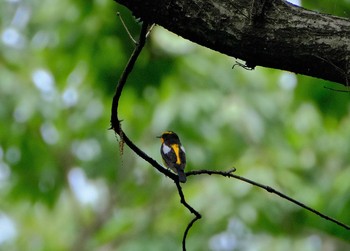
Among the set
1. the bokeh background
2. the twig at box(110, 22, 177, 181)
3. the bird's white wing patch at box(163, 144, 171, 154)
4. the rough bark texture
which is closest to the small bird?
the bird's white wing patch at box(163, 144, 171, 154)

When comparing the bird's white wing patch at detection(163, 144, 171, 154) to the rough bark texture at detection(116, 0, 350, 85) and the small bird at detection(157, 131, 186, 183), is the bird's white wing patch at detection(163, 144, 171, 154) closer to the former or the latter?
the small bird at detection(157, 131, 186, 183)

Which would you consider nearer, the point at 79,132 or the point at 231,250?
the point at 231,250

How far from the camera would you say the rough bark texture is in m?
2.41

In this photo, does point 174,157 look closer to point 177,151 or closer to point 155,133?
point 177,151

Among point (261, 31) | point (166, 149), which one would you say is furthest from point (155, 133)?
point (261, 31)

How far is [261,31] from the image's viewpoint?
7.94ft

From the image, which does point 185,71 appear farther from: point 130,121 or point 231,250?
point 231,250

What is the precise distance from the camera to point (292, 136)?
9523 millimetres

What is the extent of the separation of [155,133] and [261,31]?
6635 mm

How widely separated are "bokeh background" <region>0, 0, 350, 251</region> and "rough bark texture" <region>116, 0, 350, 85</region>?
12.1ft

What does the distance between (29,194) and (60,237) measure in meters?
2.08

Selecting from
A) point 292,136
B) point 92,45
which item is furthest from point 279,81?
point 92,45

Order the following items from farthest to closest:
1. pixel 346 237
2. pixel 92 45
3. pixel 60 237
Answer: pixel 60 237, pixel 92 45, pixel 346 237

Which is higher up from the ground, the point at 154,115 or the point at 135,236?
the point at 154,115
